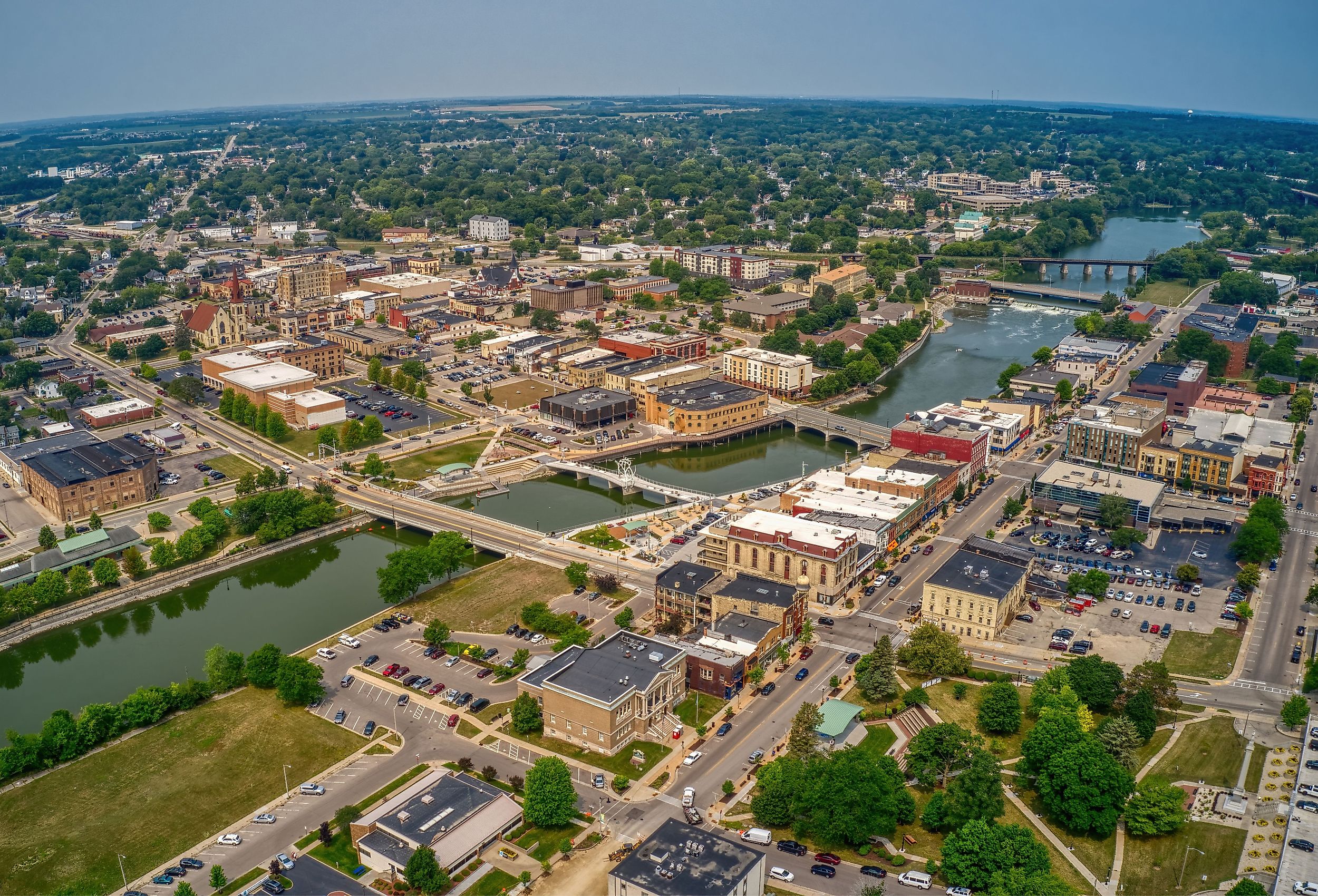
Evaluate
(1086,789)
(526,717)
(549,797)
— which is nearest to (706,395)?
(526,717)

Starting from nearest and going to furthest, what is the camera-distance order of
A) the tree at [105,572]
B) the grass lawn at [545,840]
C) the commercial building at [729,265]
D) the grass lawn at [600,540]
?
1. the grass lawn at [545,840]
2. the tree at [105,572]
3. the grass lawn at [600,540]
4. the commercial building at [729,265]

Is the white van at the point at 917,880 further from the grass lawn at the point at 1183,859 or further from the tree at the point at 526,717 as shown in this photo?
the tree at the point at 526,717

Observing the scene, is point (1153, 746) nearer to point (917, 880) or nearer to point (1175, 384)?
point (917, 880)

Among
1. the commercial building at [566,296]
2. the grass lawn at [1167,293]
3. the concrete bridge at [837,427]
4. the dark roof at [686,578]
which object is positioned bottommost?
the concrete bridge at [837,427]

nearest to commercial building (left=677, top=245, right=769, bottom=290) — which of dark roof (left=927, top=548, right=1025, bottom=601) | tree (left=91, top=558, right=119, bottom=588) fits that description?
dark roof (left=927, top=548, right=1025, bottom=601)

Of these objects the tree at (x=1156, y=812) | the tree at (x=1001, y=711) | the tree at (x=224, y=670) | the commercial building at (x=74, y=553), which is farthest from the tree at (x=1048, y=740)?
the commercial building at (x=74, y=553)

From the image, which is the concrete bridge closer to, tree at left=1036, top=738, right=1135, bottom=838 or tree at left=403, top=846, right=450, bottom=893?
tree at left=1036, top=738, right=1135, bottom=838
